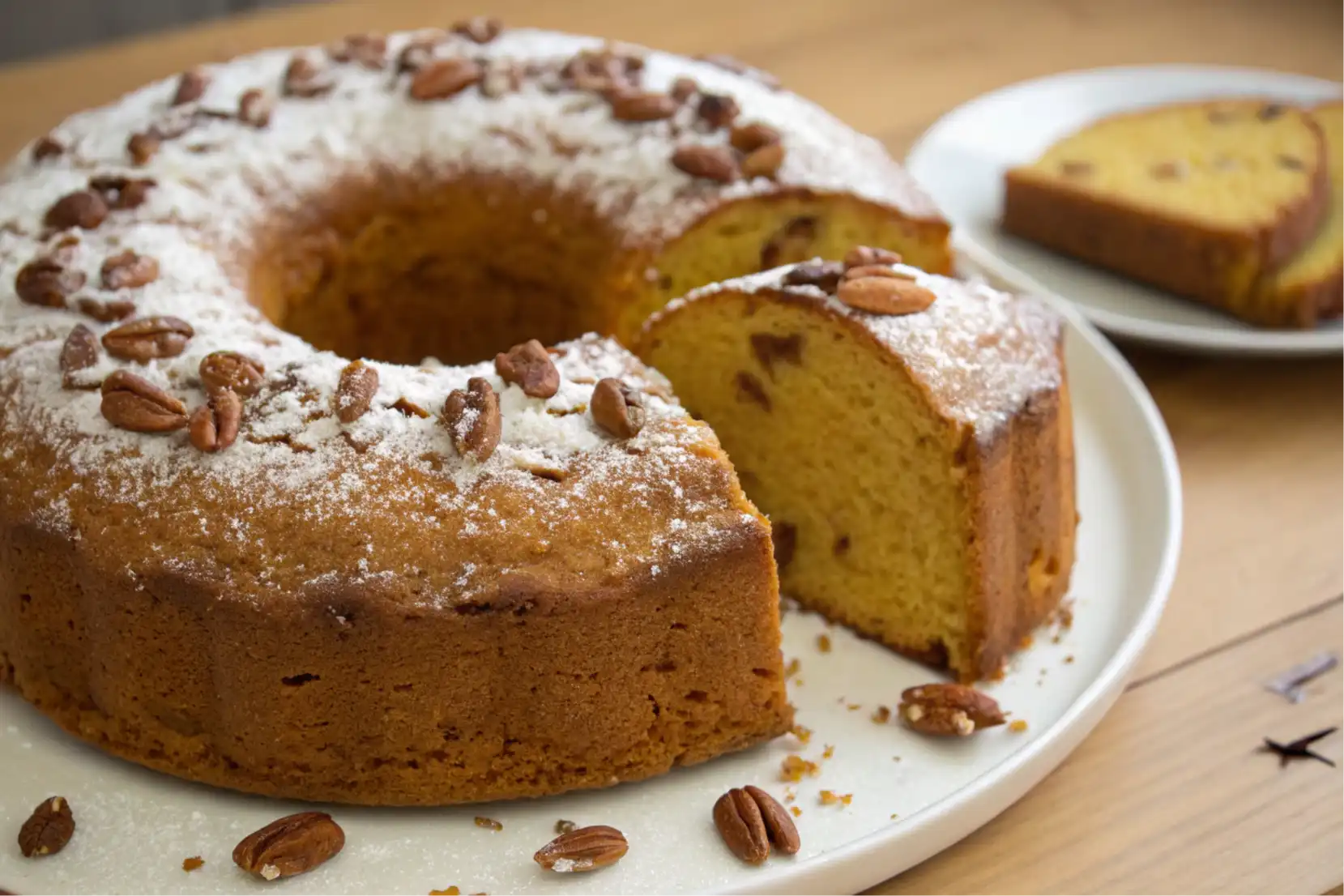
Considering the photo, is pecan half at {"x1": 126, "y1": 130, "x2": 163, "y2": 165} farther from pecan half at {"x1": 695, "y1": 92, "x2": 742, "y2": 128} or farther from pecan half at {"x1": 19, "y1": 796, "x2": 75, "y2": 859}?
pecan half at {"x1": 19, "y1": 796, "x2": 75, "y2": 859}

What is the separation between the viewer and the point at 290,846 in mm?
1766

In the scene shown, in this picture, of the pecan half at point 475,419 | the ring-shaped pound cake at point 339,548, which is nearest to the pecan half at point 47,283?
the ring-shaped pound cake at point 339,548

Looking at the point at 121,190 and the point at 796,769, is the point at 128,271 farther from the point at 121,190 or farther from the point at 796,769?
the point at 796,769

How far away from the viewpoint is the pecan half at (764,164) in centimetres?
250

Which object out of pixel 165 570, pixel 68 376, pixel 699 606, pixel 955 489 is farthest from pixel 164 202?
pixel 955 489

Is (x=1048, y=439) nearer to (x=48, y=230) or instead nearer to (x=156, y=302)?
(x=156, y=302)

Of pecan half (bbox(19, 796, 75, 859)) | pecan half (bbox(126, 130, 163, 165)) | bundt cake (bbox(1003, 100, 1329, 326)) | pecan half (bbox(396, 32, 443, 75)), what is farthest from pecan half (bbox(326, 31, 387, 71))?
pecan half (bbox(19, 796, 75, 859))

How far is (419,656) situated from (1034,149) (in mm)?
2248

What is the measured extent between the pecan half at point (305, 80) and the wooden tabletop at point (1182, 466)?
1.20 m

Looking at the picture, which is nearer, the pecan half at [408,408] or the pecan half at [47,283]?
the pecan half at [408,408]

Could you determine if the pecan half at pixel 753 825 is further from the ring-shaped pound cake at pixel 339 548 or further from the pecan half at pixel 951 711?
the pecan half at pixel 951 711

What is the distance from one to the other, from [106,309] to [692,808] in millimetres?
1092

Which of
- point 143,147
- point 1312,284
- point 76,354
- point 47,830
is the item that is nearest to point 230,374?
point 76,354

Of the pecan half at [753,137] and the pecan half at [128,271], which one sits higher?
the pecan half at [753,137]
